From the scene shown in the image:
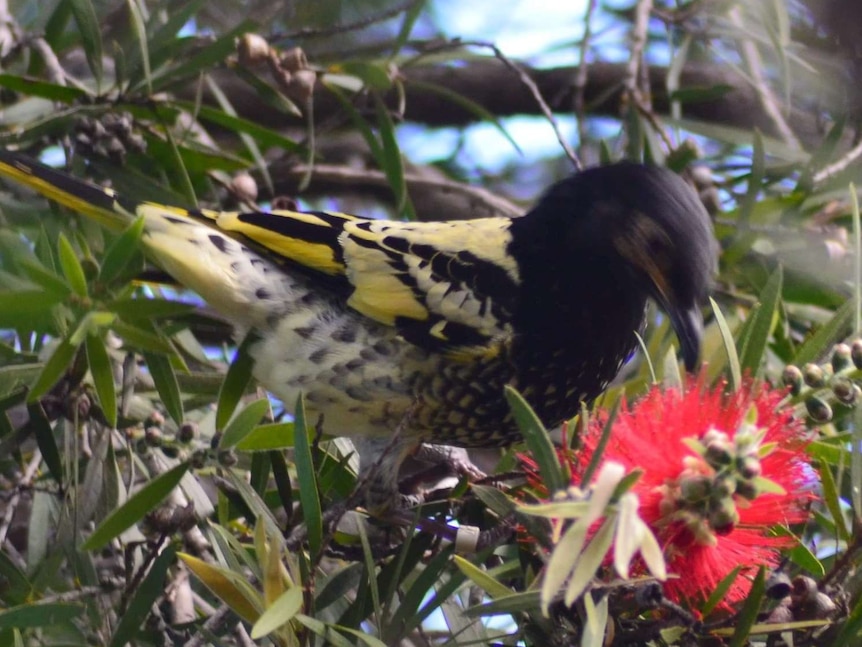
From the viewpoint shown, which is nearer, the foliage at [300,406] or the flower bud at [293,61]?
the foliage at [300,406]

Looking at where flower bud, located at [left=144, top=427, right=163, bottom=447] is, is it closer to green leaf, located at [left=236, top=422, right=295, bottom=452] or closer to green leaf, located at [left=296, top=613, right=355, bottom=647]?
green leaf, located at [left=236, top=422, right=295, bottom=452]

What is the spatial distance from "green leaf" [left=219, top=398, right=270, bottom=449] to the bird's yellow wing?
569 millimetres

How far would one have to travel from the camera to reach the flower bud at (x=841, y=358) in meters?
1.19

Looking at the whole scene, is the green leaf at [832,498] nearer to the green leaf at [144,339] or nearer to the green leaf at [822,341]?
the green leaf at [822,341]

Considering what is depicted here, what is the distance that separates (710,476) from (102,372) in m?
0.76

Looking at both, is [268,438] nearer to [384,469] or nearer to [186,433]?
[186,433]

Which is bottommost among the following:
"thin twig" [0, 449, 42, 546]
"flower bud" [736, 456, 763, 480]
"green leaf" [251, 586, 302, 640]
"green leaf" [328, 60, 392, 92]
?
"thin twig" [0, 449, 42, 546]

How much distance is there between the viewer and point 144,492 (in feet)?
4.00

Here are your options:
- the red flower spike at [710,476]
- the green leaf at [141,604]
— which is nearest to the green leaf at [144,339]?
the green leaf at [141,604]

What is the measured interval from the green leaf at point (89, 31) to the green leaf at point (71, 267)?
828 millimetres

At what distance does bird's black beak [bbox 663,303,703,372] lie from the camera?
1525 mm

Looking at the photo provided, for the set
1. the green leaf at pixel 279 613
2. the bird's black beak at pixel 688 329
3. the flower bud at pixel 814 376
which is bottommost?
the bird's black beak at pixel 688 329

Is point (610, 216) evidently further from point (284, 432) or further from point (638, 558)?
point (638, 558)

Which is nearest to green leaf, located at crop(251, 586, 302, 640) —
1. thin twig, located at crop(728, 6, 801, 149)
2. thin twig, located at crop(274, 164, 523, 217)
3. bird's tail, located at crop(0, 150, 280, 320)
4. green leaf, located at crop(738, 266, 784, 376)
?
green leaf, located at crop(738, 266, 784, 376)
